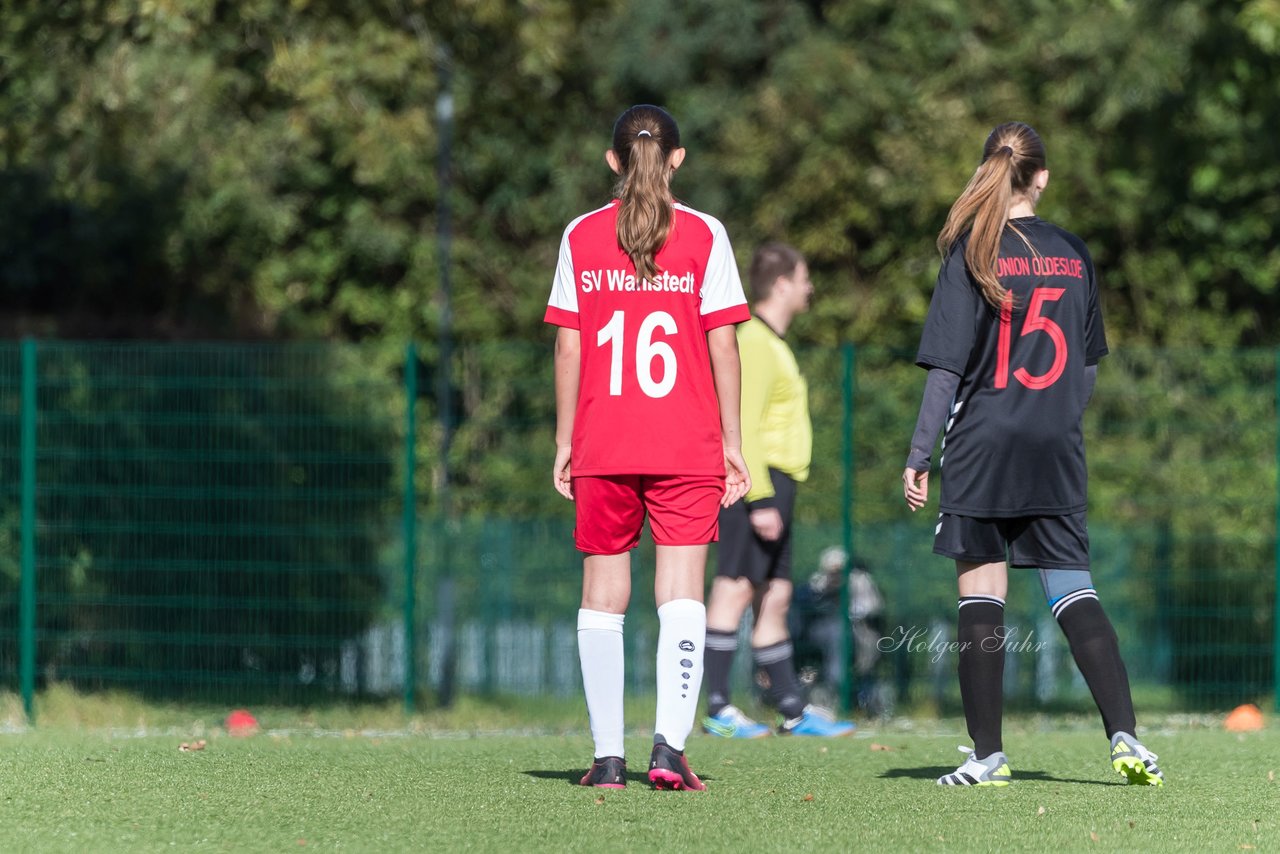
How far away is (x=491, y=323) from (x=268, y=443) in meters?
15.4

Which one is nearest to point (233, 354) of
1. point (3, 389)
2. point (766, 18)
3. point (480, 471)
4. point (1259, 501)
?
point (3, 389)

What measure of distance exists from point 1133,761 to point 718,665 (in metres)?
2.86

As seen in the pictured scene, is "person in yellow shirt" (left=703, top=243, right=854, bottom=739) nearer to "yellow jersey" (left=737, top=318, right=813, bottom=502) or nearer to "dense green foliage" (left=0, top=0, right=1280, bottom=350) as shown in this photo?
"yellow jersey" (left=737, top=318, right=813, bottom=502)

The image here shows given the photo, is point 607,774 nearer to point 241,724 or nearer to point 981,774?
point 981,774

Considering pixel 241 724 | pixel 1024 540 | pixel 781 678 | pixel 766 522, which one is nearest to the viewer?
pixel 1024 540

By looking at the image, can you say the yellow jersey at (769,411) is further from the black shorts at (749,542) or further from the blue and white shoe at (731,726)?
the blue and white shoe at (731,726)

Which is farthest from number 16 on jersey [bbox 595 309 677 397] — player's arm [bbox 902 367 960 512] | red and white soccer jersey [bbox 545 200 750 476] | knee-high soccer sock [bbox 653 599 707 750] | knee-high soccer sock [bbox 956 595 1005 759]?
knee-high soccer sock [bbox 956 595 1005 759]

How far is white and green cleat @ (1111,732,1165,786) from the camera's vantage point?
5.22m

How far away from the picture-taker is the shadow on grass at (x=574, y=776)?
5463 mm

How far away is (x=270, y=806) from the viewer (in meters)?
4.86

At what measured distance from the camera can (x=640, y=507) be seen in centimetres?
521

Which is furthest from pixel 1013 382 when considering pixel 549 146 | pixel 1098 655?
pixel 549 146

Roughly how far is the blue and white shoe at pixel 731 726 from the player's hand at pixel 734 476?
2639 millimetres

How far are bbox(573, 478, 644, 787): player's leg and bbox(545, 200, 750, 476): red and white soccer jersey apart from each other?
101mm
